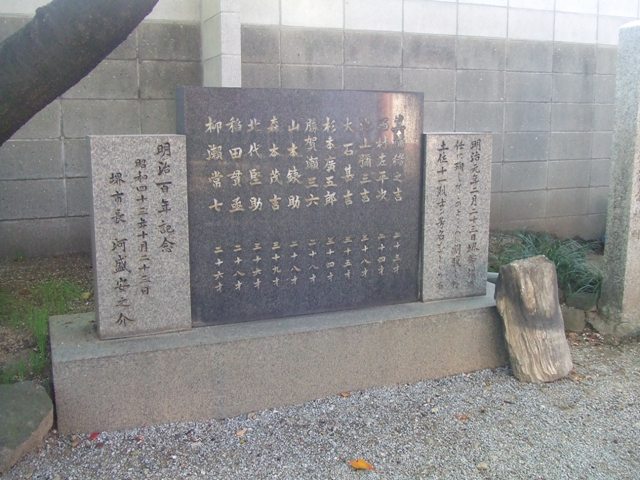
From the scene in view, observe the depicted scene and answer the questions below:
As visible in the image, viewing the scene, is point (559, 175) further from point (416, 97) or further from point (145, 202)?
point (145, 202)

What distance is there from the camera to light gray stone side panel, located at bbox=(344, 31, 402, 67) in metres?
6.83

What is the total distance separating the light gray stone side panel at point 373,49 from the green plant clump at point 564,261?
2.31 metres

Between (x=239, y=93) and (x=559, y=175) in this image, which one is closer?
(x=239, y=93)

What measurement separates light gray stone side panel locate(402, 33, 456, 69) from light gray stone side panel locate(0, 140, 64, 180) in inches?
143

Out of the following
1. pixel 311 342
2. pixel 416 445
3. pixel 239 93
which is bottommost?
pixel 416 445

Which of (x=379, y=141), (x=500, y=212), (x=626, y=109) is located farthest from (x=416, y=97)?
(x=500, y=212)

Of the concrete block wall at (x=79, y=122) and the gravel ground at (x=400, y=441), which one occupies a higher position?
the concrete block wall at (x=79, y=122)

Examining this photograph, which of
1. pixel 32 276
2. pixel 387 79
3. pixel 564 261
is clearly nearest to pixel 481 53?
pixel 387 79

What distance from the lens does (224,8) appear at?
5824 mm

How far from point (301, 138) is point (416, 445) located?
1889mm

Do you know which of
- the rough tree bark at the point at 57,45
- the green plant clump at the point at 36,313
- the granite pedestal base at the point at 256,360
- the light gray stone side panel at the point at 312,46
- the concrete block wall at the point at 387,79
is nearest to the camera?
the rough tree bark at the point at 57,45

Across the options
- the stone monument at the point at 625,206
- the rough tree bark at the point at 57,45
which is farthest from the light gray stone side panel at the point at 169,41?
the stone monument at the point at 625,206

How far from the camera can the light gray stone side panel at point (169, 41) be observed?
243 inches

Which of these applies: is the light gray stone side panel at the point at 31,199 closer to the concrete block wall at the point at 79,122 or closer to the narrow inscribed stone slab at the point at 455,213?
the concrete block wall at the point at 79,122
